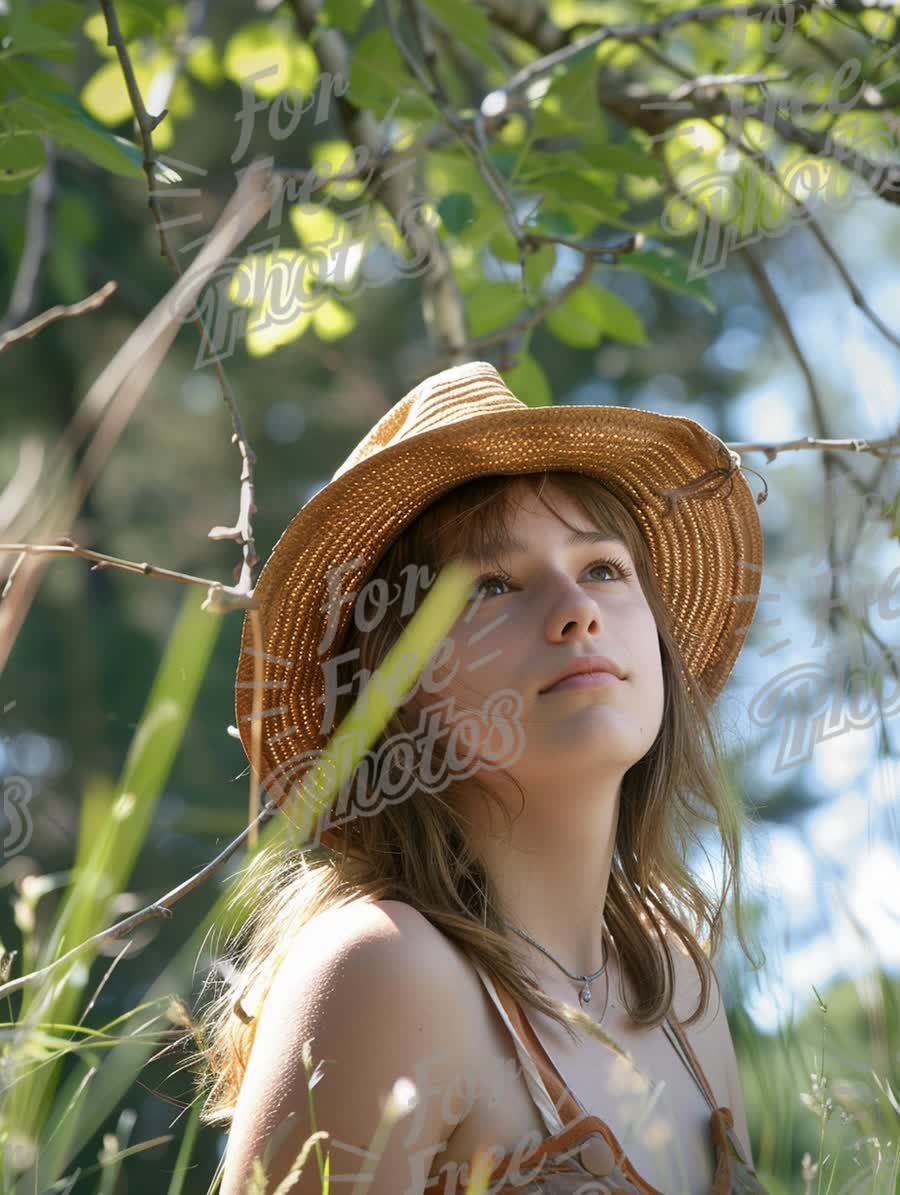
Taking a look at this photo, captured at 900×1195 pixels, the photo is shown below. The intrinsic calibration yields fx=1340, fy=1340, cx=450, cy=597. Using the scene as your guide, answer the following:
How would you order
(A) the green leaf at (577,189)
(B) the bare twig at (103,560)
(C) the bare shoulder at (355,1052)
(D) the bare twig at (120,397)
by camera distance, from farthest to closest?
(A) the green leaf at (577,189) → (C) the bare shoulder at (355,1052) → (B) the bare twig at (103,560) → (D) the bare twig at (120,397)

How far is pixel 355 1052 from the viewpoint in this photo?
113 centimetres

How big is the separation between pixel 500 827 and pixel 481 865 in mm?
44

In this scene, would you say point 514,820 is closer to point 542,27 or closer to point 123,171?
point 123,171

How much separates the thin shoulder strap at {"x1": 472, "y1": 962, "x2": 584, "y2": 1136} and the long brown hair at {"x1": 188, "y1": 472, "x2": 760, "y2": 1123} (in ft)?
0.06

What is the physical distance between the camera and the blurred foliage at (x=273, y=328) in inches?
39.5

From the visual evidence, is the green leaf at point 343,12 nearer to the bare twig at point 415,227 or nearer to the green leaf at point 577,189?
the bare twig at point 415,227

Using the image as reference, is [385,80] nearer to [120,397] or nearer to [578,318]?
[578,318]

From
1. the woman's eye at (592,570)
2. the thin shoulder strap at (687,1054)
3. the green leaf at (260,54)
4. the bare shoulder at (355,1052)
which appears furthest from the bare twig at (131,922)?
the green leaf at (260,54)

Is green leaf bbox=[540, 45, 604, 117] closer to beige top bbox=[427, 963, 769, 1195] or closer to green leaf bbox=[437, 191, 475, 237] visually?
green leaf bbox=[437, 191, 475, 237]

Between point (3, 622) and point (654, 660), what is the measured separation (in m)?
0.78

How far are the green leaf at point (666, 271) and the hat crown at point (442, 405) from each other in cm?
28

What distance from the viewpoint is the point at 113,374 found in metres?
0.68

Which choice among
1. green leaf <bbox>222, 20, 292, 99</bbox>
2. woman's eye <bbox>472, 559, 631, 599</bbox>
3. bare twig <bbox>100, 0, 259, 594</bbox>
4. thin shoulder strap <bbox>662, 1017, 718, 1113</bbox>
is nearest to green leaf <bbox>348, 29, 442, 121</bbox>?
bare twig <bbox>100, 0, 259, 594</bbox>

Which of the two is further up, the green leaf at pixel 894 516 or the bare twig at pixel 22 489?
the green leaf at pixel 894 516
